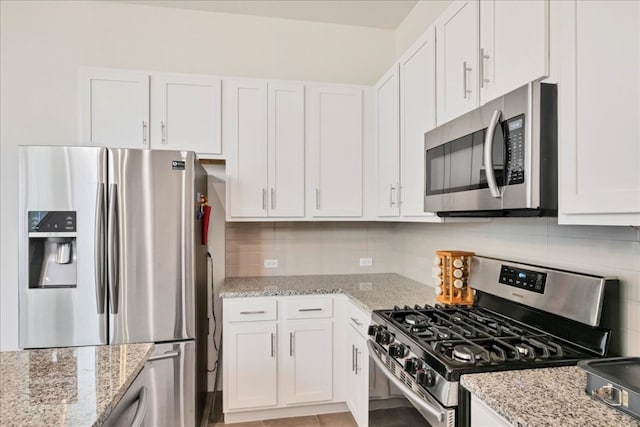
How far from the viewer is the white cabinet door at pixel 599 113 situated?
2.85 ft

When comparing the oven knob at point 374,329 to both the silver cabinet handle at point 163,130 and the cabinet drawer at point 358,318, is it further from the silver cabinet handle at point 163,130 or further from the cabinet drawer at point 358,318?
the silver cabinet handle at point 163,130

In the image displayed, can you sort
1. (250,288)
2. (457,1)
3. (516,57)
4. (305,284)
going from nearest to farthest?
(516,57), (457,1), (250,288), (305,284)

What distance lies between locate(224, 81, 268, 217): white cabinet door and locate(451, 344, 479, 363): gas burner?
Result: 1725 mm

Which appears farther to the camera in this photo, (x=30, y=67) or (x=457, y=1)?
(x=30, y=67)

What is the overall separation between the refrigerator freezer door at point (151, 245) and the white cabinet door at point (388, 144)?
50.6 inches

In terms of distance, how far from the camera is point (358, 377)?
7.10 feet

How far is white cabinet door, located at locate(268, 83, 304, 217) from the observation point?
8.58ft

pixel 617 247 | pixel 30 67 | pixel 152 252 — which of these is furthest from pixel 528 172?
pixel 30 67

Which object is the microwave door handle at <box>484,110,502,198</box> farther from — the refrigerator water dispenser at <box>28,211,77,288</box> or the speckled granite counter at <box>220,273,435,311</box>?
the refrigerator water dispenser at <box>28,211,77,288</box>

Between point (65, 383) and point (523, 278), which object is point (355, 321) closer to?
point (523, 278)

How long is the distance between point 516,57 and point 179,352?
2.22 metres

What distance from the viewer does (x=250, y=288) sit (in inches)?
96.2

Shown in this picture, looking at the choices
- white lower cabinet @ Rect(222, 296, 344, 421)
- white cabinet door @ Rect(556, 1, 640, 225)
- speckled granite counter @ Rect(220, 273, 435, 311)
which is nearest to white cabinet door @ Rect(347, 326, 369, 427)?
white lower cabinet @ Rect(222, 296, 344, 421)

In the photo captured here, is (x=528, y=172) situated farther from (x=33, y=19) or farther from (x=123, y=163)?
(x=33, y=19)
